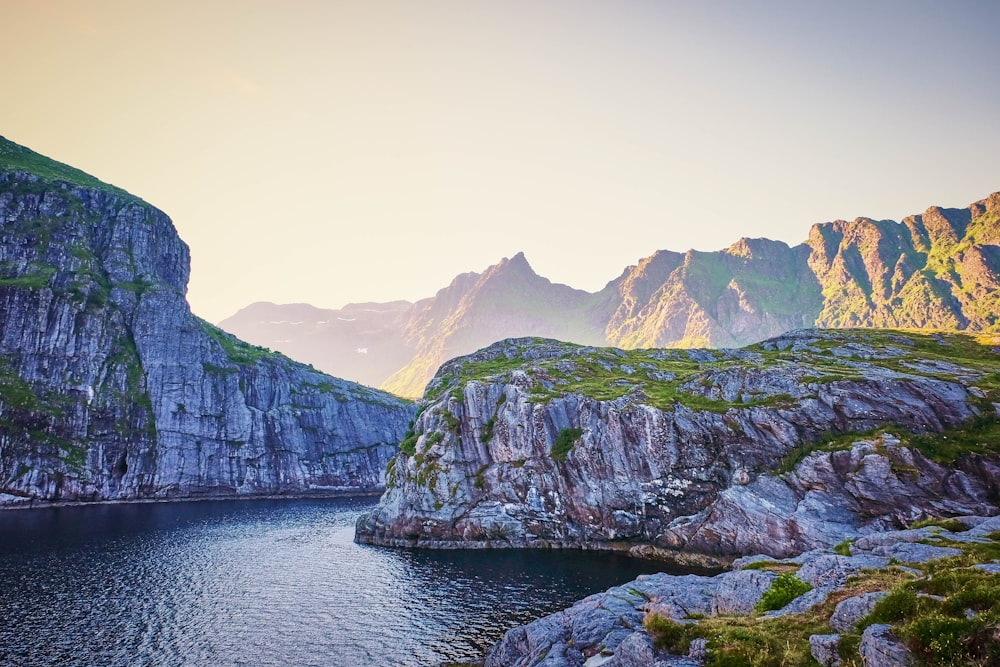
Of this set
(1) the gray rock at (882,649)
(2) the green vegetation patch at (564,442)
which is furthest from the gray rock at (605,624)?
(2) the green vegetation patch at (564,442)

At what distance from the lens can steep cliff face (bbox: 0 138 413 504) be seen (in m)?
148

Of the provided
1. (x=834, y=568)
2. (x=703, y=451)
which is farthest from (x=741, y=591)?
(x=703, y=451)

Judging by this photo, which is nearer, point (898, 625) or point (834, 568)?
point (898, 625)

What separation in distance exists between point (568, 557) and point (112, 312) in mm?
170889

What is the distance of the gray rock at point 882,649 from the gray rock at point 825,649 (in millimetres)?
1402

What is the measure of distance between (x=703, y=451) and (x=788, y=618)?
64.2 metres

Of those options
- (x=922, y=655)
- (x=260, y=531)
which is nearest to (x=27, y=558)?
(x=260, y=531)

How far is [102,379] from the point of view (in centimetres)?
16525

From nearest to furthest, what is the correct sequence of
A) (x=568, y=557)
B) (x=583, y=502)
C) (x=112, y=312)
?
(x=568, y=557), (x=583, y=502), (x=112, y=312)

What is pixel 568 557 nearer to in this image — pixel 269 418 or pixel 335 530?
pixel 335 530

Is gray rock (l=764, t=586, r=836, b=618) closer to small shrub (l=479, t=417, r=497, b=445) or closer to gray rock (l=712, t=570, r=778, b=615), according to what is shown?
gray rock (l=712, t=570, r=778, b=615)

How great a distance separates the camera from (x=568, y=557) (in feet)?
296

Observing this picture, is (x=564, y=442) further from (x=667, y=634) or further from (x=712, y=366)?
(x=667, y=634)

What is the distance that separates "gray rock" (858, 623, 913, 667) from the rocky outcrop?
42 millimetres
